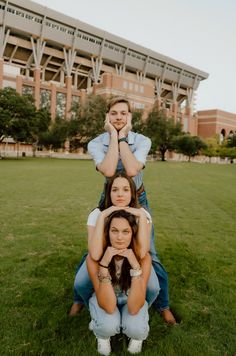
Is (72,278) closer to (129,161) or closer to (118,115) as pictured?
(129,161)

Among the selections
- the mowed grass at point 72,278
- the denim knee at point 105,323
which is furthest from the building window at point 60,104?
the denim knee at point 105,323

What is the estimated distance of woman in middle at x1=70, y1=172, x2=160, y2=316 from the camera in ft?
9.39

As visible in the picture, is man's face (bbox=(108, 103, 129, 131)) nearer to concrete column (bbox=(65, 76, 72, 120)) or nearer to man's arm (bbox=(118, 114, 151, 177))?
man's arm (bbox=(118, 114, 151, 177))

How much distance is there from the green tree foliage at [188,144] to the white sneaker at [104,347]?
2531 inches

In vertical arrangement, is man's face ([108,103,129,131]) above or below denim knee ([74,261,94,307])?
above

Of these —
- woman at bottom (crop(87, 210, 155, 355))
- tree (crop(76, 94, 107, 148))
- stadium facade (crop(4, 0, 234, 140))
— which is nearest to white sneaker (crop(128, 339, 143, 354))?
woman at bottom (crop(87, 210, 155, 355))

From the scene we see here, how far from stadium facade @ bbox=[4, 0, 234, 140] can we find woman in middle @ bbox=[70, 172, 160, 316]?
58.3 metres

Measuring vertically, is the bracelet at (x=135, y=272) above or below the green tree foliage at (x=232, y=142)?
below

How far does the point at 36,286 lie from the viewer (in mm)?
4195

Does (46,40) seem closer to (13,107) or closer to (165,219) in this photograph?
(13,107)

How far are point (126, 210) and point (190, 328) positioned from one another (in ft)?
4.78

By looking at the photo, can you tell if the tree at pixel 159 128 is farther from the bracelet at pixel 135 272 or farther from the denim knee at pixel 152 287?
the bracelet at pixel 135 272

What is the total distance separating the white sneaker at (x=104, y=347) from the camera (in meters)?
2.80

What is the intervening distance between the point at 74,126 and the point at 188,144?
25.9m
